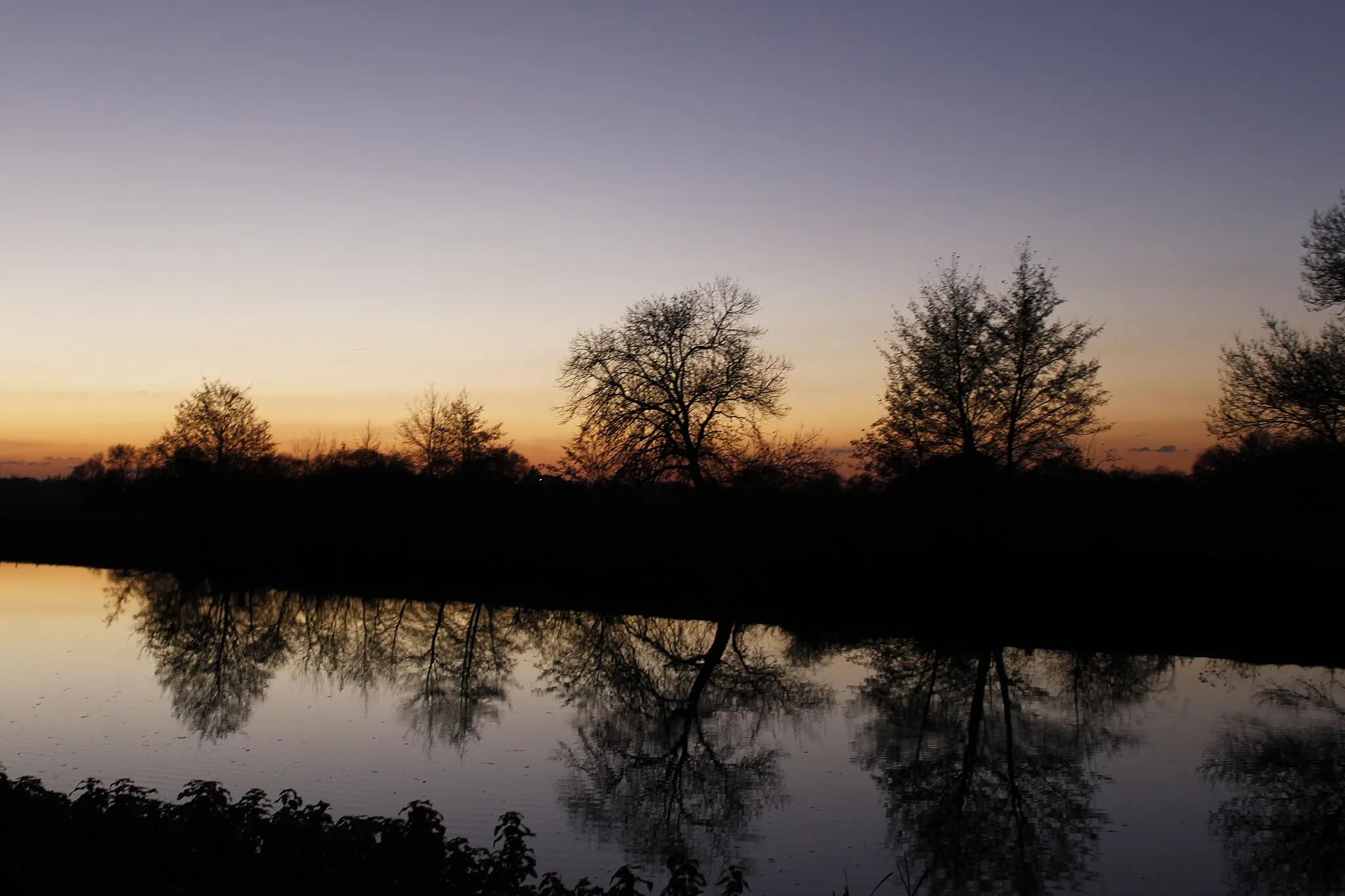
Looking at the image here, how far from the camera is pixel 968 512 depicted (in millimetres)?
31094

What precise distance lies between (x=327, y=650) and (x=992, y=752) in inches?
667

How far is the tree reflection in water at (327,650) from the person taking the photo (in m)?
17.7

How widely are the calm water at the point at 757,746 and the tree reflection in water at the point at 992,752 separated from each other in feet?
0.20

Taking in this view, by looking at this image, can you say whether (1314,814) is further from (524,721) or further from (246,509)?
(246,509)

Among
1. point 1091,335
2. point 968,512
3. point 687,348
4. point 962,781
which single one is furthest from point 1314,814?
point 687,348

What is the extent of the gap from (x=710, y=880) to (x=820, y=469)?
1115 inches

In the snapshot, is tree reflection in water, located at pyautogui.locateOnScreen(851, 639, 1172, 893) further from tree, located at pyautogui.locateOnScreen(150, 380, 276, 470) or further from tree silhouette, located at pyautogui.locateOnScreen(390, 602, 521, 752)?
tree, located at pyautogui.locateOnScreen(150, 380, 276, 470)

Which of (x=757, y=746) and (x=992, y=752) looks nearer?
(x=992, y=752)

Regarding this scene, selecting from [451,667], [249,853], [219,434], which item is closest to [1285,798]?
[249,853]

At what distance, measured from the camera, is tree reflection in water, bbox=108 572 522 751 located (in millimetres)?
17656

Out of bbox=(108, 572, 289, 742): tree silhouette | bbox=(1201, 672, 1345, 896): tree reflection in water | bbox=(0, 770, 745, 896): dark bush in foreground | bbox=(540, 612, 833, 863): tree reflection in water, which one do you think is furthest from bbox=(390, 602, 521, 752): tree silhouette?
bbox=(1201, 672, 1345, 896): tree reflection in water

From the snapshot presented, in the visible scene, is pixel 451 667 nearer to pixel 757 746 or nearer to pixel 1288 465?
pixel 757 746

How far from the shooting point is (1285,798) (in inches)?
504

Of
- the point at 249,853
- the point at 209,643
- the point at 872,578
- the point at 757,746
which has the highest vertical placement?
the point at 872,578
